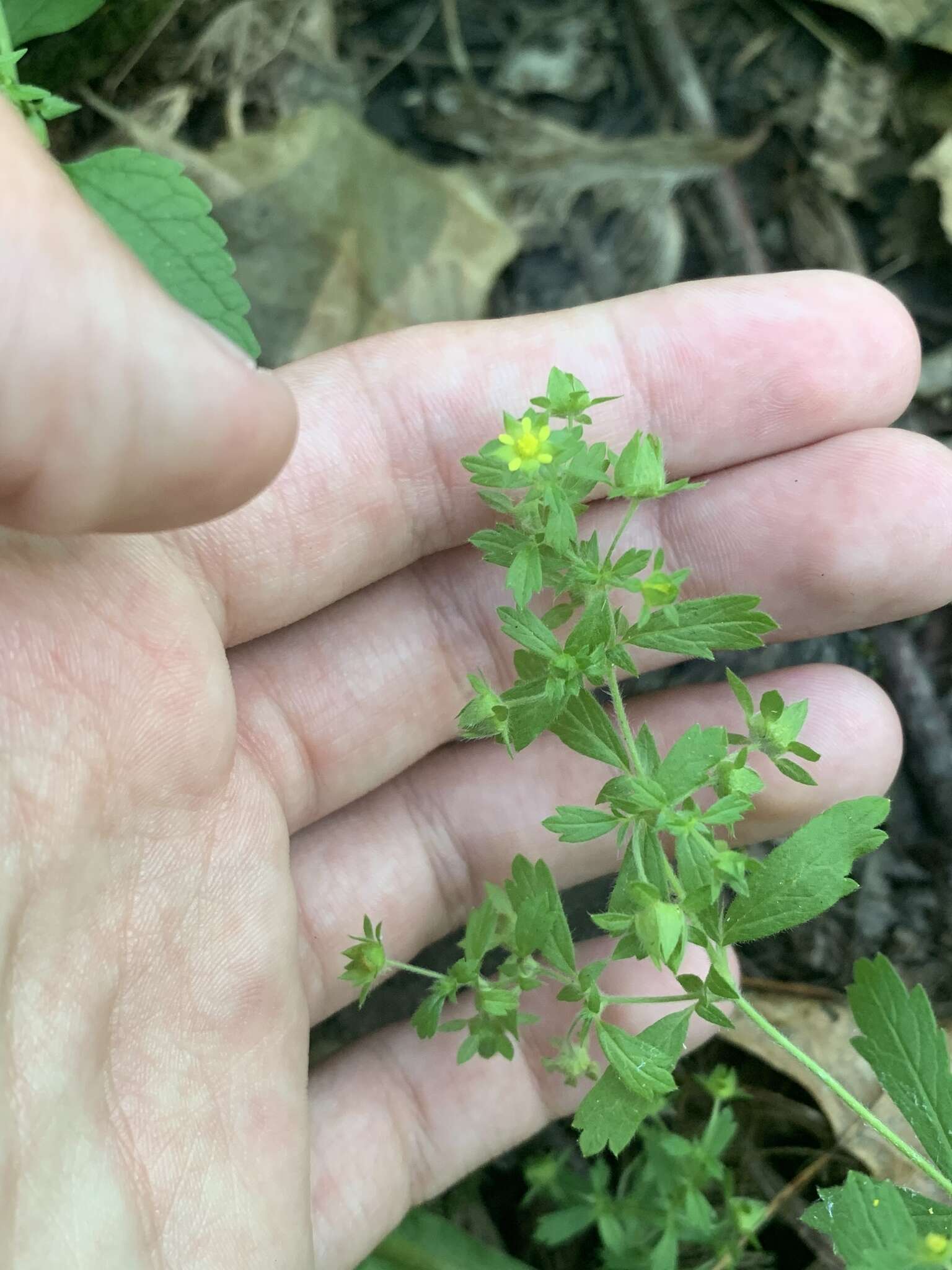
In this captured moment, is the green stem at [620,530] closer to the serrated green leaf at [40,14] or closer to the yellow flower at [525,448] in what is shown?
the yellow flower at [525,448]

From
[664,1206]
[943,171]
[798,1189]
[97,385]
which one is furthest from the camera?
[943,171]

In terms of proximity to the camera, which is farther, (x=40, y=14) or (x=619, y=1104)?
(x=40, y=14)

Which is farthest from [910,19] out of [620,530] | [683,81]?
[620,530]

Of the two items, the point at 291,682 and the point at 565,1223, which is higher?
the point at 291,682

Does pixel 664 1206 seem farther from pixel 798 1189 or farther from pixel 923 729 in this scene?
pixel 923 729

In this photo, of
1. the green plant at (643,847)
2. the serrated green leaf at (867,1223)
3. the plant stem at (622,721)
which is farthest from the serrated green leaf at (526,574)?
the serrated green leaf at (867,1223)

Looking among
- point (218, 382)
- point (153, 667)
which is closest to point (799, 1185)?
point (153, 667)

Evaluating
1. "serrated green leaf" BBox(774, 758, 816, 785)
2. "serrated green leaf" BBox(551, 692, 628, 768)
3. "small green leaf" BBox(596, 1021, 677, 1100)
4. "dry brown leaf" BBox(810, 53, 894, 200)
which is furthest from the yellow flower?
"dry brown leaf" BBox(810, 53, 894, 200)
